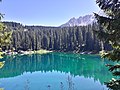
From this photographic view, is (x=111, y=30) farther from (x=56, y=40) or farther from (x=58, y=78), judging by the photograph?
(x=56, y=40)

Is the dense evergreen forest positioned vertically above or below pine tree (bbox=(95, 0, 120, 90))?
below

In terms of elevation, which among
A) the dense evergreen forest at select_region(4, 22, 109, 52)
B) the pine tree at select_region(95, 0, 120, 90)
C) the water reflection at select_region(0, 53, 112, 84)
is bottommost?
the water reflection at select_region(0, 53, 112, 84)

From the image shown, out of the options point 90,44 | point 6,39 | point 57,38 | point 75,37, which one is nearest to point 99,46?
point 90,44

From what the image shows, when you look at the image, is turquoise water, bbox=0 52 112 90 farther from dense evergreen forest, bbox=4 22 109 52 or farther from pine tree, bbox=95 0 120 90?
dense evergreen forest, bbox=4 22 109 52

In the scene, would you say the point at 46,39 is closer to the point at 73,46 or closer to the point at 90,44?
the point at 73,46

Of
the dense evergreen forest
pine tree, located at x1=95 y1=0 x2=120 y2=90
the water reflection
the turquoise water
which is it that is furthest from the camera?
the dense evergreen forest

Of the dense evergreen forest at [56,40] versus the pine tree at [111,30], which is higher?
the pine tree at [111,30]

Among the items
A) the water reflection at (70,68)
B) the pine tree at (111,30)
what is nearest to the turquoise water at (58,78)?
the water reflection at (70,68)

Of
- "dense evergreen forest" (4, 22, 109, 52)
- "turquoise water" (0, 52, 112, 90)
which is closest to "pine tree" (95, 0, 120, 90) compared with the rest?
"turquoise water" (0, 52, 112, 90)

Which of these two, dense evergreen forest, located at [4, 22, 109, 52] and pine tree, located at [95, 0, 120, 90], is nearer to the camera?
pine tree, located at [95, 0, 120, 90]

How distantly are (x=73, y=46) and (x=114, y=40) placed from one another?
151342mm

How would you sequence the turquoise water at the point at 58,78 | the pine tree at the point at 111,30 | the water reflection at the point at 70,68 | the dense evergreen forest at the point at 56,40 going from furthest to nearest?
the dense evergreen forest at the point at 56,40 < the water reflection at the point at 70,68 < the turquoise water at the point at 58,78 < the pine tree at the point at 111,30

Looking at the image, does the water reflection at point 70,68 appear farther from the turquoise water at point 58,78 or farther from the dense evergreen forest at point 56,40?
the dense evergreen forest at point 56,40

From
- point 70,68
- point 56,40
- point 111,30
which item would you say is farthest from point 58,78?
point 56,40
